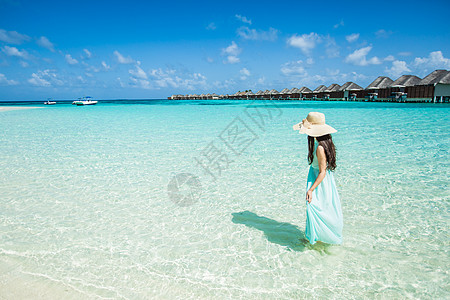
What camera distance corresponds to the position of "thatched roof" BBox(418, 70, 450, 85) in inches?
1113

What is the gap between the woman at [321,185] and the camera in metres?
2.39

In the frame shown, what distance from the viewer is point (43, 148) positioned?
8453mm

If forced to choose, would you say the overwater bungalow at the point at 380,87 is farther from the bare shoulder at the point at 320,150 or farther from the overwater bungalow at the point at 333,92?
the bare shoulder at the point at 320,150

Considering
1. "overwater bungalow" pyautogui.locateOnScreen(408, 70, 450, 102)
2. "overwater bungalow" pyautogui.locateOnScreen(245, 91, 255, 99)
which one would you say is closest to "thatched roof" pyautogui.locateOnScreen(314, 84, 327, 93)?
"overwater bungalow" pyautogui.locateOnScreen(408, 70, 450, 102)

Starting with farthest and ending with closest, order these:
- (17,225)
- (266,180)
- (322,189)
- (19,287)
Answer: (266,180)
(17,225)
(322,189)
(19,287)

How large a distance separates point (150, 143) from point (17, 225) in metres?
5.97

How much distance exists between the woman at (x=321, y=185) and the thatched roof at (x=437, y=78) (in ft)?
115

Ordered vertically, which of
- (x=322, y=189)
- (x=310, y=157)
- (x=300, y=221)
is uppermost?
(x=310, y=157)

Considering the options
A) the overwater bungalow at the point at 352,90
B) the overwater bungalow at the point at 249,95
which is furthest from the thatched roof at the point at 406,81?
the overwater bungalow at the point at 249,95

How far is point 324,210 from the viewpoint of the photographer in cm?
256

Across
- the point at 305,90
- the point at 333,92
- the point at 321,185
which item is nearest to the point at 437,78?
the point at 333,92

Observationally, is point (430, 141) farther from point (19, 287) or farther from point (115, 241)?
point (19, 287)

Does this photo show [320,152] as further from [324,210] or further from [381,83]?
[381,83]

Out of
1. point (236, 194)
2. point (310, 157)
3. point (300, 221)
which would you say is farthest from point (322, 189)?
point (236, 194)
